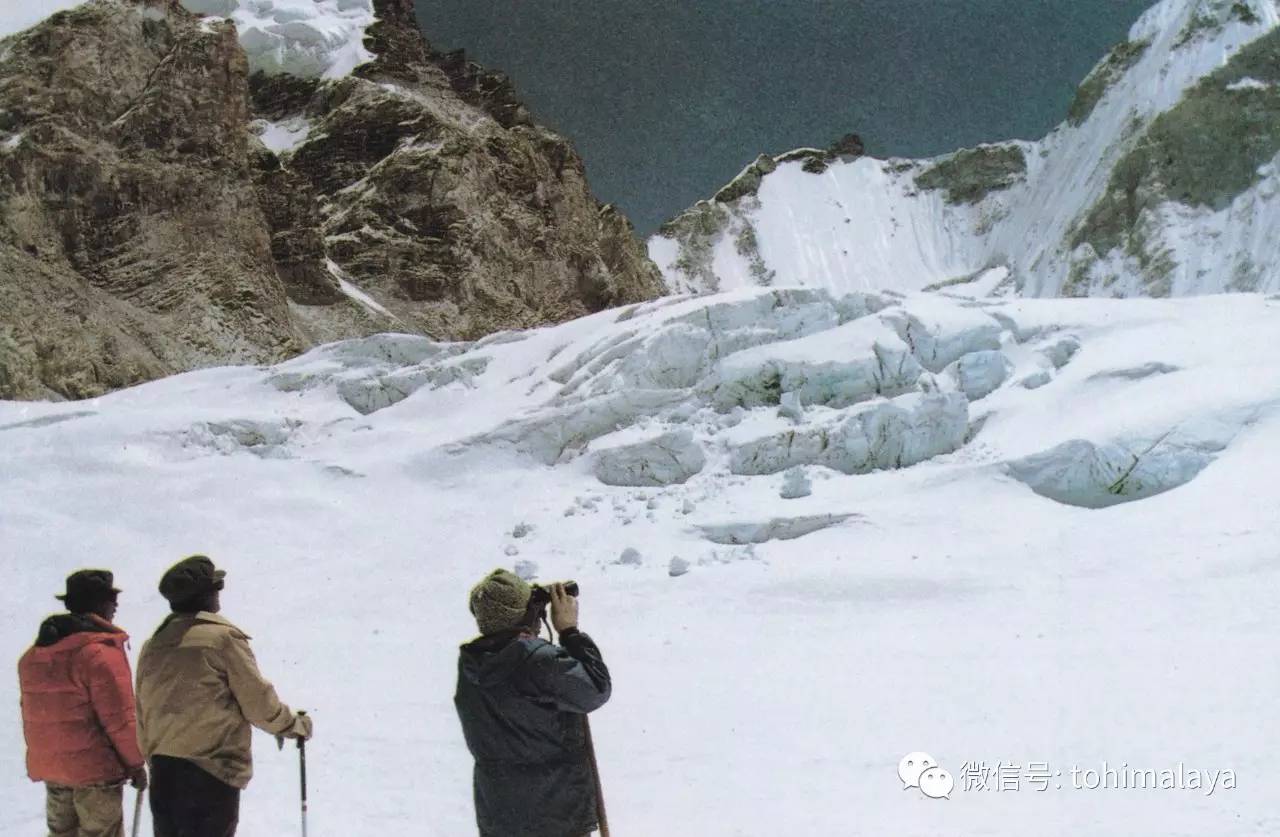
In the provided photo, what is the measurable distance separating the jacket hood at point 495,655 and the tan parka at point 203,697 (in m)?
0.98

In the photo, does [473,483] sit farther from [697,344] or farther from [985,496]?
[985,496]

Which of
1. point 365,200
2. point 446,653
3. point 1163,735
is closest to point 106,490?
point 446,653

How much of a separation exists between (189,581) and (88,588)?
0.83 m

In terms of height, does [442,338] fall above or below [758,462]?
above

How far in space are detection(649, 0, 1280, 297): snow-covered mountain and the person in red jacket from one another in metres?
74.7

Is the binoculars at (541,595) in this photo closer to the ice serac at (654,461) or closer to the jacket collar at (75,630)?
the jacket collar at (75,630)

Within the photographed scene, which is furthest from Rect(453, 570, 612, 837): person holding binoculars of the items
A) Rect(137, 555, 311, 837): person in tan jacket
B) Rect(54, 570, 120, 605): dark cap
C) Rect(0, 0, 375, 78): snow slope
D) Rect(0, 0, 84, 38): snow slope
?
Rect(0, 0, 375, 78): snow slope

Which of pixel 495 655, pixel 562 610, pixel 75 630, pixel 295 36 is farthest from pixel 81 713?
pixel 295 36

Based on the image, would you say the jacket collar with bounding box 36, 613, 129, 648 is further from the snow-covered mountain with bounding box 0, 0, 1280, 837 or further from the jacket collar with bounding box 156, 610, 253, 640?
the snow-covered mountain with bounding box 0, 0, 1280, 837

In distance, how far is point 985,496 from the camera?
1176 centimetres

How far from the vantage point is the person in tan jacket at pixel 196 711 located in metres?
3.34

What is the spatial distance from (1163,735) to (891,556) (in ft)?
16.3

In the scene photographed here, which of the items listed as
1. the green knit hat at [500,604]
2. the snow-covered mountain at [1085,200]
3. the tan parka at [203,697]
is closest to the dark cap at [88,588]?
the tan parka at [203,697]

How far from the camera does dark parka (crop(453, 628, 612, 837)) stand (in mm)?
2812
